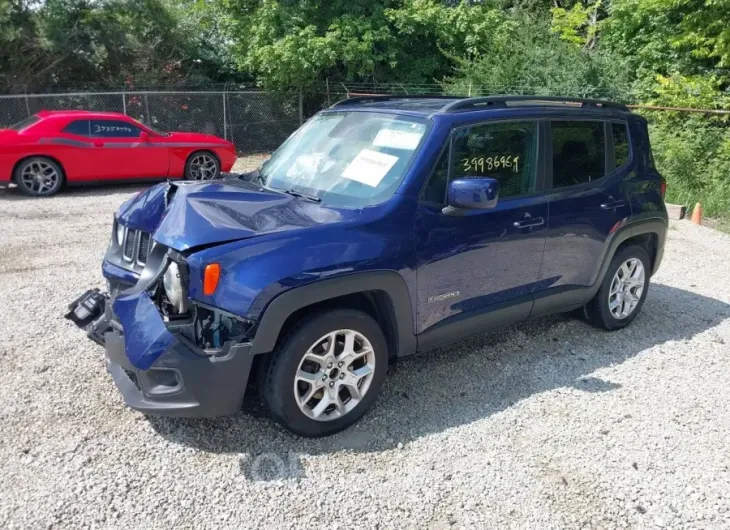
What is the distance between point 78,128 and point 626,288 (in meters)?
9.15

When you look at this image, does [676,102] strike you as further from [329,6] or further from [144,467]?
[144,467]

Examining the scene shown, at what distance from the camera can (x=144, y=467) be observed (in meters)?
3.16

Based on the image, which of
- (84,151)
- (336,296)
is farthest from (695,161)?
(84,151)

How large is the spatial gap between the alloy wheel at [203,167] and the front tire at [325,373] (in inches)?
362

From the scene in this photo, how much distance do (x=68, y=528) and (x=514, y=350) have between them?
10.4 ft

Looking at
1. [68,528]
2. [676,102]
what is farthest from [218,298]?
[676,102]

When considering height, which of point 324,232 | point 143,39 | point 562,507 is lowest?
point 562,507

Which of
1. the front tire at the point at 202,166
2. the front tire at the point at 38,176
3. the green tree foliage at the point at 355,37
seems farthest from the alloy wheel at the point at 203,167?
the green tree foliage at the point at 355,37

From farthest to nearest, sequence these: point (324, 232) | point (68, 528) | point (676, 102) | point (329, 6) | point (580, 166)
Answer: point (329, 6)
point (676, 102)
point (580, 166)
point (324, 232)
point (68, 528)

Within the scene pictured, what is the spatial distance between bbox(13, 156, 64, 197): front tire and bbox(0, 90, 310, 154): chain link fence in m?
4.53

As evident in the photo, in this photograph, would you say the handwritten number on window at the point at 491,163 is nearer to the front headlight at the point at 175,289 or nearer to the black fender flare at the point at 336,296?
the black fender flare at the point at 336,296

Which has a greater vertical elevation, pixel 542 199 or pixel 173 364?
pixel 542 199

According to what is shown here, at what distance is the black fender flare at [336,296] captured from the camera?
309 cm

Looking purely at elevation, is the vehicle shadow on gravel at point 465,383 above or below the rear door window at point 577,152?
below
